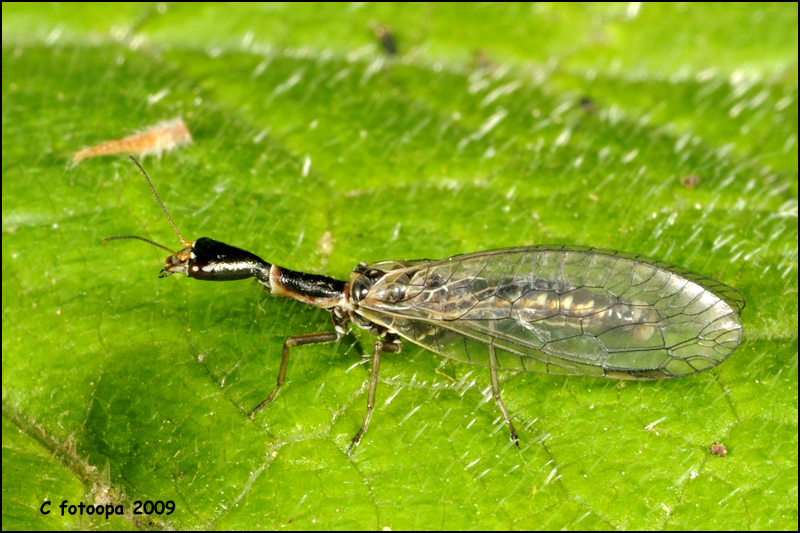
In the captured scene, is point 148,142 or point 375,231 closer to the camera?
point 375,231

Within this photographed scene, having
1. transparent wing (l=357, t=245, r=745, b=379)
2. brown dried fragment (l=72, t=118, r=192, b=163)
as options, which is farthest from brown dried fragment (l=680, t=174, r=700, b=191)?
brown dried fragment (l=72, t=118, r=192, b=163)

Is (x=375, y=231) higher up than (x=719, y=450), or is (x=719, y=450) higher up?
(x=375, y=231)

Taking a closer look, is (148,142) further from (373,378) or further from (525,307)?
(525,307)

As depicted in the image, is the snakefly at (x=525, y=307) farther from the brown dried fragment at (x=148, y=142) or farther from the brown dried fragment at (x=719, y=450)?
the brown dried fragment at (x=148, y=142)

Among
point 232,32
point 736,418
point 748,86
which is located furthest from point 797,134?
point 232,32

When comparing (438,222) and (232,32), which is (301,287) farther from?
(232,32)

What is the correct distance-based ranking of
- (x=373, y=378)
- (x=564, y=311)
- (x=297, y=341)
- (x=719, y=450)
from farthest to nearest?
(x=564, y=311) < (x=297, y=341) < (x=373, y=378) < (x=719, y=450)

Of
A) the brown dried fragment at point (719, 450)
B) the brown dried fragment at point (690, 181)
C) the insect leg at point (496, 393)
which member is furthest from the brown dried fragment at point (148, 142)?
the brown dried fragment at point (719, 450)

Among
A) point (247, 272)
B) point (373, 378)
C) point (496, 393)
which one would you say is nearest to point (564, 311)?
point (496, 393)
